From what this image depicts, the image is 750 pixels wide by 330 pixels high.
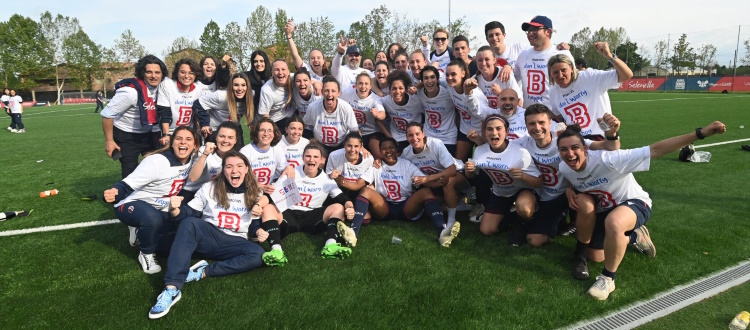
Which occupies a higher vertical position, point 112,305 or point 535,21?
point 535,21

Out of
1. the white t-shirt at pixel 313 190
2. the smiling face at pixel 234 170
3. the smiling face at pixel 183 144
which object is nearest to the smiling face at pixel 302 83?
the white t-shirt at pixel 313 190

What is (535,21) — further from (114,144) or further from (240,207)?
(114,144)

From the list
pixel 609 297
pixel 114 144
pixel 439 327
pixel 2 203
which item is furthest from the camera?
pixel 2 203

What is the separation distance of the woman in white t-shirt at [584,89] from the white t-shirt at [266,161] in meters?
3.29

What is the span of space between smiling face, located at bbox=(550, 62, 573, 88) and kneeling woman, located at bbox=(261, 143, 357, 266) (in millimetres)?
2599

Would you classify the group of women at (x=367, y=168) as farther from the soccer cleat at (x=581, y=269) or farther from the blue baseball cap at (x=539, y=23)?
the blue baseball cap at (x=539, y=23)

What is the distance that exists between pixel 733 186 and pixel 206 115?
25.5ft

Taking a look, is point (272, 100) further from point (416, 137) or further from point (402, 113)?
point (416, 137)

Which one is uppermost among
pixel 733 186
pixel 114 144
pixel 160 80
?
pixel 160 80

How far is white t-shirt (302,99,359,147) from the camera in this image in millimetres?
5426

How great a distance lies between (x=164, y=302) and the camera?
3107mm

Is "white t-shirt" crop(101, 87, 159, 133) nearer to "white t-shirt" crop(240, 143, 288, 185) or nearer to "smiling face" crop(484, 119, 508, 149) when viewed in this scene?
"white t-shirt" crop(240, 143, 288, 185)

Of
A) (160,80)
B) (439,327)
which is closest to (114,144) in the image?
(160,80)

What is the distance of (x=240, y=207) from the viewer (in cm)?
409
